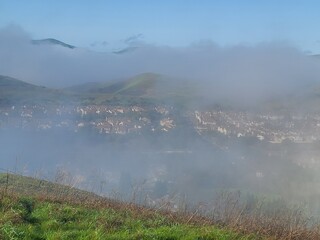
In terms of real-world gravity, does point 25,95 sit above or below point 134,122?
above

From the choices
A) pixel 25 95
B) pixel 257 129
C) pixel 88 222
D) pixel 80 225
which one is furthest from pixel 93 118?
pixel 80 225

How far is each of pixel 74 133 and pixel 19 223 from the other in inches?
6075

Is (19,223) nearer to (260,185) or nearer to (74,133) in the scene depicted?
(260,185)

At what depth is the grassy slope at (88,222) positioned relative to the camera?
33.6 ft

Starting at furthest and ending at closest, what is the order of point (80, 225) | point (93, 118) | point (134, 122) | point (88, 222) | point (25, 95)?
point (134, 122) < point (93, 118) < point (25, 95) < point (88, 222) < point (80, 225)

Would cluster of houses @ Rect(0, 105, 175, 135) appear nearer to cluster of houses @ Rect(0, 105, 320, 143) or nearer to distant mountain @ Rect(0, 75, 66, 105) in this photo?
cluster of houses @ Rect(0, 105, 320, 143)

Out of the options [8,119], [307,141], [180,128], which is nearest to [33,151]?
[8,119]

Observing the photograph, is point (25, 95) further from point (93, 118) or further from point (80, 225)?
point (80, 225)

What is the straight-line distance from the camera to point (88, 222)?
38.4 feet

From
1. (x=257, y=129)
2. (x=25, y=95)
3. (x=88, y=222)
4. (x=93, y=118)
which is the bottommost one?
(x=257, y=129)

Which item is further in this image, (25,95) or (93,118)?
(93,118)

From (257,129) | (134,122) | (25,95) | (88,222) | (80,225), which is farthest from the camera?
(257,129)

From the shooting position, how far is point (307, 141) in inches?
7382

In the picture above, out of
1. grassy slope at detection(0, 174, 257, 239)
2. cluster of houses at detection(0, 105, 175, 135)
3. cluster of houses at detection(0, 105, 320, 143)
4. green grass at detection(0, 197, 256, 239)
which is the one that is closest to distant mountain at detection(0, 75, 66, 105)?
cluster of houses at detection(0, 105, 320, 143)
